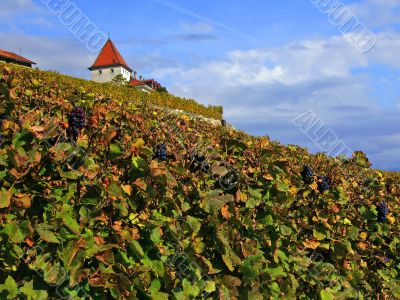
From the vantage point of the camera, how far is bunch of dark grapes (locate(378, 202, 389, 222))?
17.6 ft

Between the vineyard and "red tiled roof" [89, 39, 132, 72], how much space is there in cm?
10043

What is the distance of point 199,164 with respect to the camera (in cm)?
352

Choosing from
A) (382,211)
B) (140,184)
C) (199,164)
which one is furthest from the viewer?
(382,211)

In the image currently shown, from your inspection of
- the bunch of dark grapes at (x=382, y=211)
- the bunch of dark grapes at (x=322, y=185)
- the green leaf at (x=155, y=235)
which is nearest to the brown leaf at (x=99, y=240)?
the green leaf at (x=155, y=235)

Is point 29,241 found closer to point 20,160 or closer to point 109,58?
point 20,160

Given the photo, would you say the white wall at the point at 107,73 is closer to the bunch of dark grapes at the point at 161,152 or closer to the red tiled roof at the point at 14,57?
the red tiled roof at the point at 14,57

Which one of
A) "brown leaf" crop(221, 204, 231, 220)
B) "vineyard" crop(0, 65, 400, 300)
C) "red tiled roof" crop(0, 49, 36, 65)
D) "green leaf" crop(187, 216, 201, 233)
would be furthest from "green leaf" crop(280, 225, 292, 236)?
"red tiled roof" crop(0, 49, 36, 65)

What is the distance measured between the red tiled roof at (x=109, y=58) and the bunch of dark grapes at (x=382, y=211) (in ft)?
326

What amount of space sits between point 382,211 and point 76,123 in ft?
12.1

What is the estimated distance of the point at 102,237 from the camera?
260 centimetres

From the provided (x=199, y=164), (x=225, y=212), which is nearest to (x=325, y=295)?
(x=225, y=212)

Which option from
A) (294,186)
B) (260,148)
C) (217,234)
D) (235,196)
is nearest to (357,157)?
(294,186)

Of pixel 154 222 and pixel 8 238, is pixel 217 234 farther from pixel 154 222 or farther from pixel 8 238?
pixel 8 238

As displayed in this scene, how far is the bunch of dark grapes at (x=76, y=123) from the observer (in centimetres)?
299
